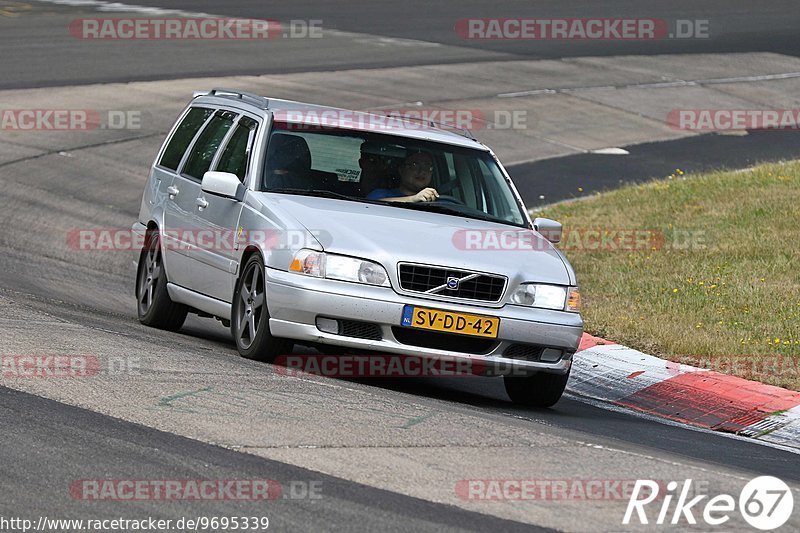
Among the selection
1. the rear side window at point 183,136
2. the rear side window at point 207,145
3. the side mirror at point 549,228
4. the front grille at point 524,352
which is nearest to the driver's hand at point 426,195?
the side mirror at point 549,228

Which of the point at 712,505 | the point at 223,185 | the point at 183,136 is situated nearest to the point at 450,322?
the point at 223,185

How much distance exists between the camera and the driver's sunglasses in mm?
10078

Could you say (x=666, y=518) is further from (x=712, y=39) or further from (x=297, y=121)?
(x=712, y=39)

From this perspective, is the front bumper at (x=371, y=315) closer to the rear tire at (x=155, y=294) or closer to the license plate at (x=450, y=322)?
the license plate at (x=450, y=322)

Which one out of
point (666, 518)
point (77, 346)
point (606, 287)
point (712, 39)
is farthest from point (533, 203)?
point (712, 39)

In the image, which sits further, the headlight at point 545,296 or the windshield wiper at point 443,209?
the windshield wiper at point 443,209

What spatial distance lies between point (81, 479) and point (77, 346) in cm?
273

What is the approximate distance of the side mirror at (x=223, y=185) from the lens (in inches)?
380

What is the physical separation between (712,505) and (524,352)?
284cm

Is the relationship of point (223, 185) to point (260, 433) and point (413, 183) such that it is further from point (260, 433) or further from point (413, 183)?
point (260, 433)

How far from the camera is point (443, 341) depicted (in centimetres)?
888

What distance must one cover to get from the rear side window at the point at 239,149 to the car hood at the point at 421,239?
67cm

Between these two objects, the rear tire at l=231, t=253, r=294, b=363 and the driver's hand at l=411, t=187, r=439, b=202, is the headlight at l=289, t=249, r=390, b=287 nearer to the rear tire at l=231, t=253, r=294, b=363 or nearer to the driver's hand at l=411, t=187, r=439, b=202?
the rear tire at l=231, t=253, r=294, b=363

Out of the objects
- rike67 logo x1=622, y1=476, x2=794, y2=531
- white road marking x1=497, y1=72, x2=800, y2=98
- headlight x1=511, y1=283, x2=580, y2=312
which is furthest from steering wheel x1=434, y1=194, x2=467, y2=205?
white road marking x1=497, y1=72, x2=800, y2=98
